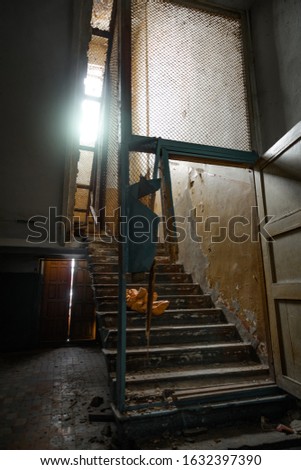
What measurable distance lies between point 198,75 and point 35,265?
245 inches

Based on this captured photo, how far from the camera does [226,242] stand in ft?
12.5

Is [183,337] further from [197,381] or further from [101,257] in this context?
[101,257]

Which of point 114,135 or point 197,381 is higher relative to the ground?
point 114,135

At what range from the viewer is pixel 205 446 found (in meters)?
1.91

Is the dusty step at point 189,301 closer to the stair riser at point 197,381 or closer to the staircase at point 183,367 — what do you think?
the staircase at point 183,367

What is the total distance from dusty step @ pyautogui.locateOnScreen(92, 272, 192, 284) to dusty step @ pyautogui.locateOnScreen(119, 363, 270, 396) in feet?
5.34

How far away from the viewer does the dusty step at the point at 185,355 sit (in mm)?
2752

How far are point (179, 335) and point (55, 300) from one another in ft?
17.8

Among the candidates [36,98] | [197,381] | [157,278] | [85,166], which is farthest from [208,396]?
[85,166]

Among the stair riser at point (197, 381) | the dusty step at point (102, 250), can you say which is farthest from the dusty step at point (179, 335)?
the dusty step at point (102, 250)

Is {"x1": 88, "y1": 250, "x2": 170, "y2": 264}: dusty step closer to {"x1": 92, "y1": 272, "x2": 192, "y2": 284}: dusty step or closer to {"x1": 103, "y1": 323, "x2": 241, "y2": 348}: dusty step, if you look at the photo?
{"x1": 92, "y1": 272, "x2": 192, "y2": 284}: dusty step

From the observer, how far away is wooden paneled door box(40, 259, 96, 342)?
7426 mm
